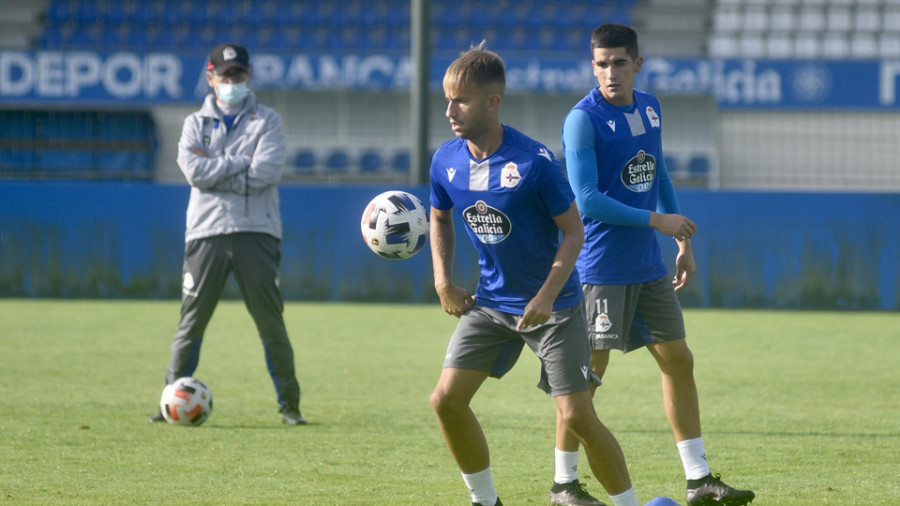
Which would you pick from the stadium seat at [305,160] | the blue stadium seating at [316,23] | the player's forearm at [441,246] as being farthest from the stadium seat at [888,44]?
the player's forearm at [441,246]

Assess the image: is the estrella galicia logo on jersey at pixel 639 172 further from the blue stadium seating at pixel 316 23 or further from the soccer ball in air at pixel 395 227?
the blue stadium seating at pixel 316 23

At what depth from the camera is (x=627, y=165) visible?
15.6 ft

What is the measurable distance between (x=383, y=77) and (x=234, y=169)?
41.3ft

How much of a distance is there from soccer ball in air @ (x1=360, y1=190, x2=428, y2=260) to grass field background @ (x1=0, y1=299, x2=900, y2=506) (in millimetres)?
1059

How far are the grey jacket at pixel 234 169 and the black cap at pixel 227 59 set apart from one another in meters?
0.18

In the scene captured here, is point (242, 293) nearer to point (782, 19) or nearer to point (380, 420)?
point (380, 420)

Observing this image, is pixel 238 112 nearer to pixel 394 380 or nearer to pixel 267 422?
pixel 267 422

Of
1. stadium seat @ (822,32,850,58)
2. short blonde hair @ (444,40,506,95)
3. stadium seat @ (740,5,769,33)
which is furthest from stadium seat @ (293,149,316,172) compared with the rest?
short blonde hair @ (444,40,506,95)

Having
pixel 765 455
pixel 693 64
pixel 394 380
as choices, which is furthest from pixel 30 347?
pixel 693 64

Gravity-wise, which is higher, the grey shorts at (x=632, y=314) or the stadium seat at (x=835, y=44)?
the stadium seat at (x=835, y=44)

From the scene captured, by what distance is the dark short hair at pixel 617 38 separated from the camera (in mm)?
4727

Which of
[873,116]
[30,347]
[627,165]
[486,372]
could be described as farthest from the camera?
[873,116]

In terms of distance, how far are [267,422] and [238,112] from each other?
6.17 feet

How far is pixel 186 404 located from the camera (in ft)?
21.0
